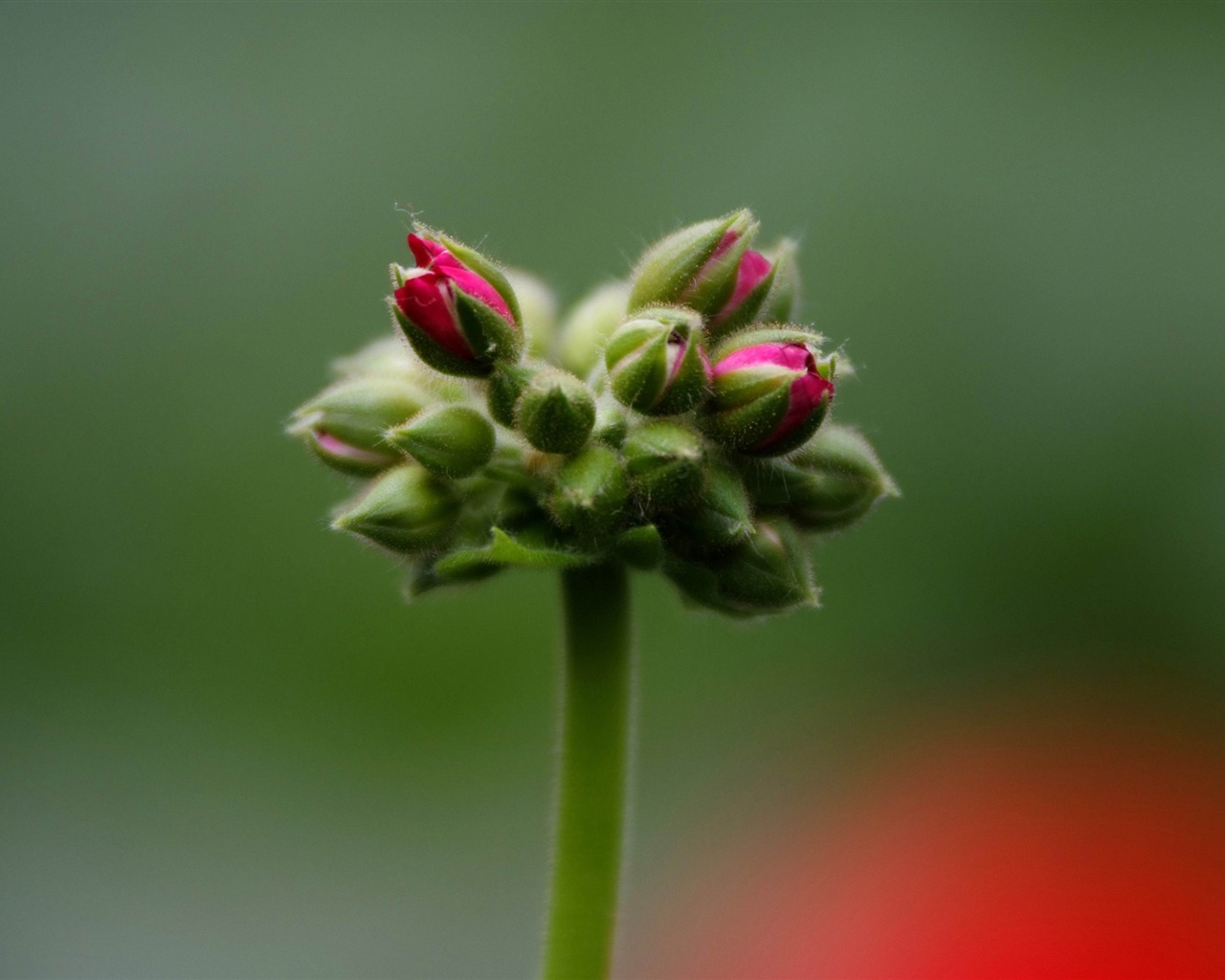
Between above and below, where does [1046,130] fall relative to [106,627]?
above

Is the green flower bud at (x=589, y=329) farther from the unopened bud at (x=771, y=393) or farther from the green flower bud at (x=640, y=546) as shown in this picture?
the green flower bud at (x=640, y=546)

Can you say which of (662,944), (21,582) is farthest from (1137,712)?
(21,582)

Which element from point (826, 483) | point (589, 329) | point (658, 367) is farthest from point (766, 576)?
point (589, 329)

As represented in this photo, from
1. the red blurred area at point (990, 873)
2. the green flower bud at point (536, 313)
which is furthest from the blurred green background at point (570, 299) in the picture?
the green flower bud at point (536, 313)

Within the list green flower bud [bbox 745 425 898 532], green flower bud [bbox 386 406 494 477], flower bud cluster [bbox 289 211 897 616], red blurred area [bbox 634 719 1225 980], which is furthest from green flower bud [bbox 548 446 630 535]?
red blurred area [bbox 634 719 1225 980]

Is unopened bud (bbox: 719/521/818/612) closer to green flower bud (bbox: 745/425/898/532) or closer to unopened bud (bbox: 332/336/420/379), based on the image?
green flower bud (bbox: 745/425/898/532)

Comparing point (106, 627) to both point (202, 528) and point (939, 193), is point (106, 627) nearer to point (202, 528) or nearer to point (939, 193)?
point (202, 528)
